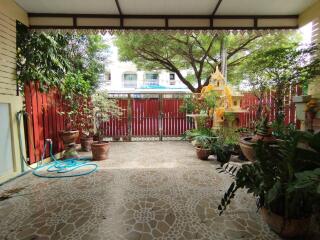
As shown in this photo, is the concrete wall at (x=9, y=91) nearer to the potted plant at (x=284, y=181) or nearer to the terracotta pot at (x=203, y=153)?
the potted plant at (x=284, y=181)

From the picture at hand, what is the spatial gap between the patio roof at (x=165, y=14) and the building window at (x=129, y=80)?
Result: 40.9 ft

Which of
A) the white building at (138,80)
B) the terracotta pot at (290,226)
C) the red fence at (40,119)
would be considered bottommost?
the terracotta pot at (290,226)

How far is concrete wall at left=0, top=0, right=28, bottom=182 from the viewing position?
3.06 m

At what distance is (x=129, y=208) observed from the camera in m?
2.33

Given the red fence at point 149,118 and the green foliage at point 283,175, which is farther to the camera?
the red fence at point 149,118

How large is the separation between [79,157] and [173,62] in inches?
265

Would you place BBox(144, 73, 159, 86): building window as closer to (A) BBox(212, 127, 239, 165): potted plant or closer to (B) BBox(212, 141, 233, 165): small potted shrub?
(A) BBox(212, 127, 239, 165): potted plant

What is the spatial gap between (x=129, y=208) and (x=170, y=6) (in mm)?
3208

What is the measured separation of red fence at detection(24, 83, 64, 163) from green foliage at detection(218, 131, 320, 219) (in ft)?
12.1

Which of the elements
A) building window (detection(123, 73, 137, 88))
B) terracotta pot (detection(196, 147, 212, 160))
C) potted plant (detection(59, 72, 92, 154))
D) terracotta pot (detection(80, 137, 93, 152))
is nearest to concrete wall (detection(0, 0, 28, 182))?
potted plant (detection(59, 72, 92, 154))

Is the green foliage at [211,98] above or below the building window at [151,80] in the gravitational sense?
below

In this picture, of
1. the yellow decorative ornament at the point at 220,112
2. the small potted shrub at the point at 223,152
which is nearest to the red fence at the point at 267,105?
Result: the yellow decorative ornament at the point at 220,112

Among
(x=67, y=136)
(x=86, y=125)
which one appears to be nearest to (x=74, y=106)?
(x=86, y=125)

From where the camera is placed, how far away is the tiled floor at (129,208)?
1.90 metres
